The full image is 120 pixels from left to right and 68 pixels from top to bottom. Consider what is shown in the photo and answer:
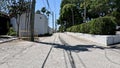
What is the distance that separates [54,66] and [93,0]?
158 ft

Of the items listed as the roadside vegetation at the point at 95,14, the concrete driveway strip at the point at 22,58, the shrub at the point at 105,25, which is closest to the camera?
the concrete driveway strip at the point at 22,58

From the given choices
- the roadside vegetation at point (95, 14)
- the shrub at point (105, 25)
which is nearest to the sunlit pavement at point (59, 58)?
the shrub at point (105, 25)

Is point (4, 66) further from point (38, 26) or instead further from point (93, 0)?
point (93, 0)

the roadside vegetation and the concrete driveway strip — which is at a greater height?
the roadside vegetation

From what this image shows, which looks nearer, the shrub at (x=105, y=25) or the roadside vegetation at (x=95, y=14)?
the shrub at (x=105, y=25)

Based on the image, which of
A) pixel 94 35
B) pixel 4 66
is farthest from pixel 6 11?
pixel 4 66

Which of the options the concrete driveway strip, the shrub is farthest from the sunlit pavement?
the shrub

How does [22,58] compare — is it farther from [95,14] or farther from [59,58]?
[95,14]

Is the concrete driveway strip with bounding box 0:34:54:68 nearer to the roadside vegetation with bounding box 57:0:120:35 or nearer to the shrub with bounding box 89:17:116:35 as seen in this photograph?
the shrub with bounding box 89:17:116:35

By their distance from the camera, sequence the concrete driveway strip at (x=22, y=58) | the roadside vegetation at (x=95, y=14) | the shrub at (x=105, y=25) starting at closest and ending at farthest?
the concrete driveway strip at (x=22, y=58) < the shrub at (x=105, y=25) < the roadside vegetation at (x=95, y=14)

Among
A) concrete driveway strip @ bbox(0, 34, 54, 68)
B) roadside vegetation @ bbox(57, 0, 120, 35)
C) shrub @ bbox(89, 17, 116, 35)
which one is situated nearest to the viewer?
concrete driveway strip @ bbox(0, 34, 54, 68)

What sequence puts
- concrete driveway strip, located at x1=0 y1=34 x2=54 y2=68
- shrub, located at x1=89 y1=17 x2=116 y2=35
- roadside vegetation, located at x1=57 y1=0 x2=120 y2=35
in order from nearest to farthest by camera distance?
1. concrete driveway strip, located at x1=0 y1=34 x2=54 y2=68
2. shrub, located at x1=89 y1=17 x2=116 y2=35
3. roadside vegetation, located at x1=57 y1=0 x2=120 y2=35

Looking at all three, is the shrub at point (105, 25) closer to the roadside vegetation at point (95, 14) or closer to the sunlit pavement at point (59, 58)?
the roadside vegetation at point (95, 14)

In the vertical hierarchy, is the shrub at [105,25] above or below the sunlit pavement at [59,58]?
→ above
